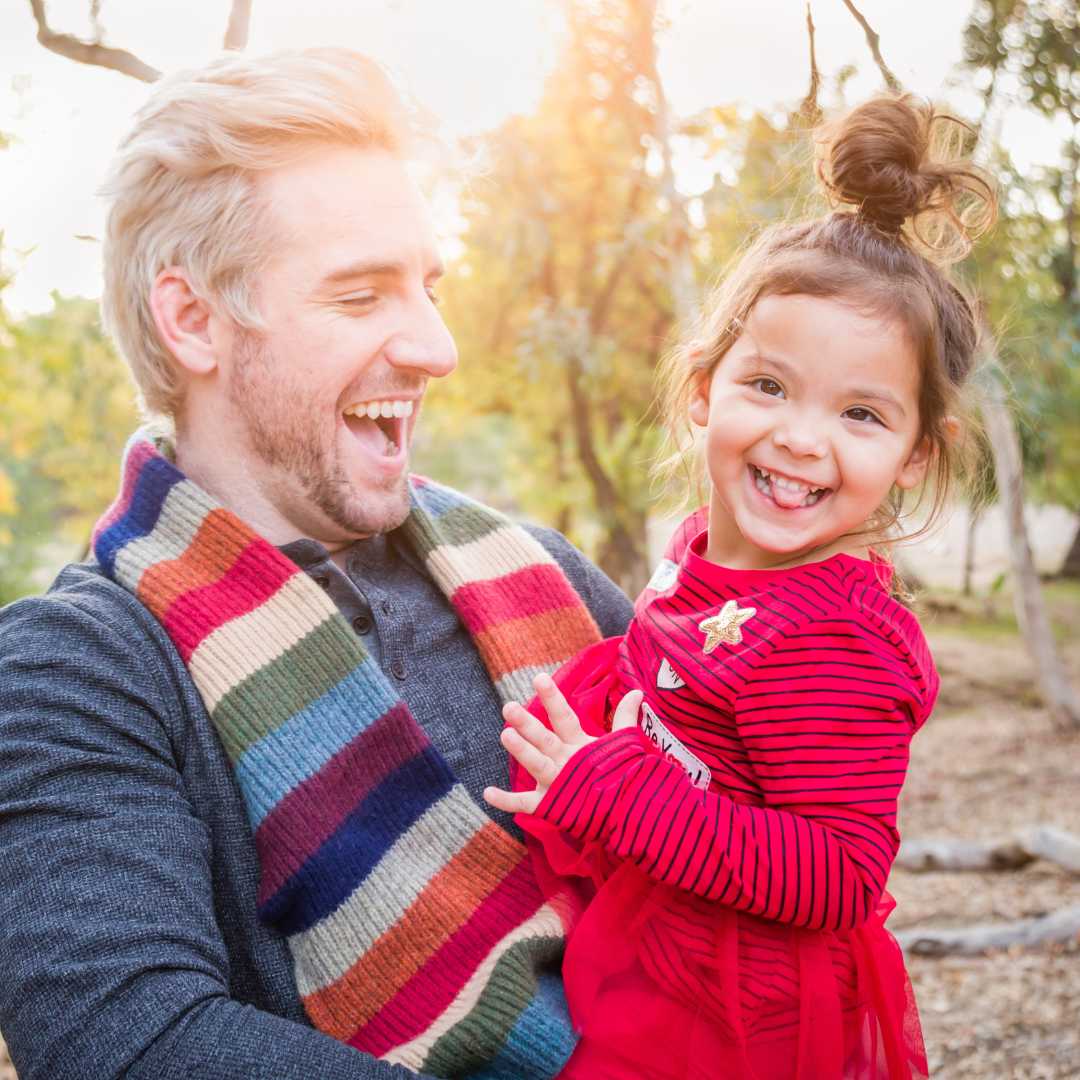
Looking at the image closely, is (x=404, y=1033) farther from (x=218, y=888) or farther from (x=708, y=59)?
(x=708, y=59)

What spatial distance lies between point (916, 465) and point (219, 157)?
4.07ft

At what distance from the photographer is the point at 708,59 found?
15.4ft

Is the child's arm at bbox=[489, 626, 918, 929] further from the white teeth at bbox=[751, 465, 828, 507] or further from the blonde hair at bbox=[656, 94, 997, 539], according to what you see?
the blonde hair at bbox=[656, 94, 997, 539]

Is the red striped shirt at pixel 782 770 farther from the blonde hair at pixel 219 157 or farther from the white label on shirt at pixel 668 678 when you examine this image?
the blonde hair at pixel 219 157

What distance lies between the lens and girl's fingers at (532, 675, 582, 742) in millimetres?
1553

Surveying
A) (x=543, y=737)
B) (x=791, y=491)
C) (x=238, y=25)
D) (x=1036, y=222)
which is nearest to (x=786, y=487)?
(x=791, y=491)

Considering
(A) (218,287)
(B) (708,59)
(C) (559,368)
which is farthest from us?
(C) (559,368)

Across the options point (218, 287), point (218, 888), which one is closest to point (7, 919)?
point (218, 888)

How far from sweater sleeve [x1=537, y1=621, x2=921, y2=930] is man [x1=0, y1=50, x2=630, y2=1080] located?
31cm

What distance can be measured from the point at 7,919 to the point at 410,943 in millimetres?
516

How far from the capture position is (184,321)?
2027 mm

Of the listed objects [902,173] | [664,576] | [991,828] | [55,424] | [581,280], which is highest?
[902,173]

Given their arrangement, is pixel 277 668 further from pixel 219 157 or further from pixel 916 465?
pixel 916 465

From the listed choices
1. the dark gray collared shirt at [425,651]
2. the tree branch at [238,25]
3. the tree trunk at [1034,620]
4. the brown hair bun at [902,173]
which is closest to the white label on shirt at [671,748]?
the dark gray collared shirt at [425,651]
